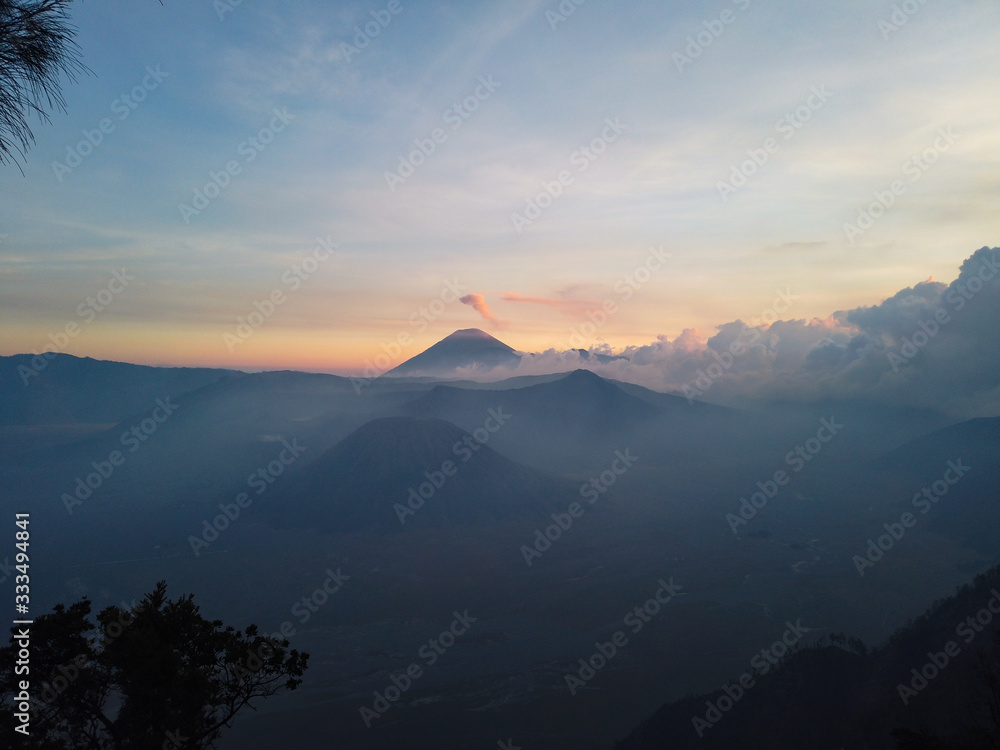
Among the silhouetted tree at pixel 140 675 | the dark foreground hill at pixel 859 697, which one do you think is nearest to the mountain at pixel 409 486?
the dark foreground hill at pixel 859 697

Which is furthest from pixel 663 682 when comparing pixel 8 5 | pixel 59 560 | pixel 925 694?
pixel 59 560

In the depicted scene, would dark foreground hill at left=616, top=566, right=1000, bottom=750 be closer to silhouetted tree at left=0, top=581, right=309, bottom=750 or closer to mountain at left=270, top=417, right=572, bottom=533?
silhouetted tree at left=0, top=581, right=309, bottom=750

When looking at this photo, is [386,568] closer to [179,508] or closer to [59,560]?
[59,560]

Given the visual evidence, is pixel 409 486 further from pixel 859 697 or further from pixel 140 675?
pixel 140 675

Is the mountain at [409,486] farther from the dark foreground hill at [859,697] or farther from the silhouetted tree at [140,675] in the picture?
the silhouetted tree at [140,675]

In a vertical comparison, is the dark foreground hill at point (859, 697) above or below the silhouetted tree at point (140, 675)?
below

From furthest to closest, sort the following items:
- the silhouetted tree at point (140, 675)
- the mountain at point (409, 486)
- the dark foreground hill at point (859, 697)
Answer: the mountain at point (409, 486)
the dark foreground hill at point (859, 697)
the silhouetted tree at point (140, 675)

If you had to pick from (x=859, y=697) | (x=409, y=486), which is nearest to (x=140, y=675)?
(x=859, y=697)
